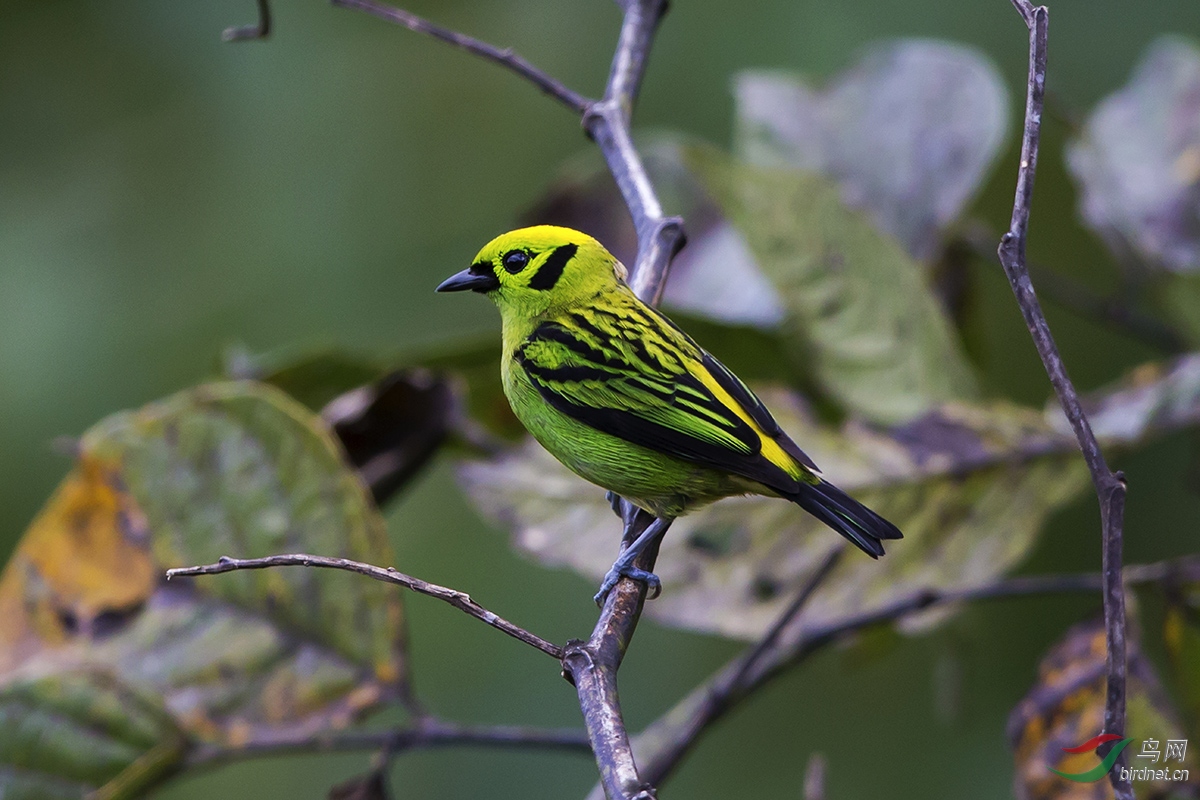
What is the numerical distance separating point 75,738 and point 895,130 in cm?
146

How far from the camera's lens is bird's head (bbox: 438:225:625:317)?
128 cm

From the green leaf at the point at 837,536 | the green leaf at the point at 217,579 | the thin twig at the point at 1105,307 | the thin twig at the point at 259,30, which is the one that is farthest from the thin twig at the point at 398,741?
the thin twig at the point at 1105,307

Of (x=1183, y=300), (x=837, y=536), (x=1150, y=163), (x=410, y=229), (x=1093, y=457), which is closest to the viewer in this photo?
(x=1093, y=457)

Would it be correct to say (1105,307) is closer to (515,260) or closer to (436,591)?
(515,260)

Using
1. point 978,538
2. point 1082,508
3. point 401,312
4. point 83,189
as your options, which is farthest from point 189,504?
point 83,189

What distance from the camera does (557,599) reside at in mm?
2438

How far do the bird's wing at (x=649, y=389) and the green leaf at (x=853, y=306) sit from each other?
30 cm

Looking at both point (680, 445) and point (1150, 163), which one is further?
point (1150, 163)

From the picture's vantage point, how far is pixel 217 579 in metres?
1.29

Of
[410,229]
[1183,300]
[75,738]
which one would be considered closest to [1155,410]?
[1183,300]

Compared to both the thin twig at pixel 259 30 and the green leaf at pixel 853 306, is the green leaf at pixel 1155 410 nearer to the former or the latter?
the green leaf at pixel 853 306

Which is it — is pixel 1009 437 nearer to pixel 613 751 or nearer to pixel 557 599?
pixel 613 751

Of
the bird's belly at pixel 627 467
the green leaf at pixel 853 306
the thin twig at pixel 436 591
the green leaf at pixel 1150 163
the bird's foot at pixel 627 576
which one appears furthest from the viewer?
the green leaf at pixel 1150 163

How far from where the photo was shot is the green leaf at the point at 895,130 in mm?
1706
